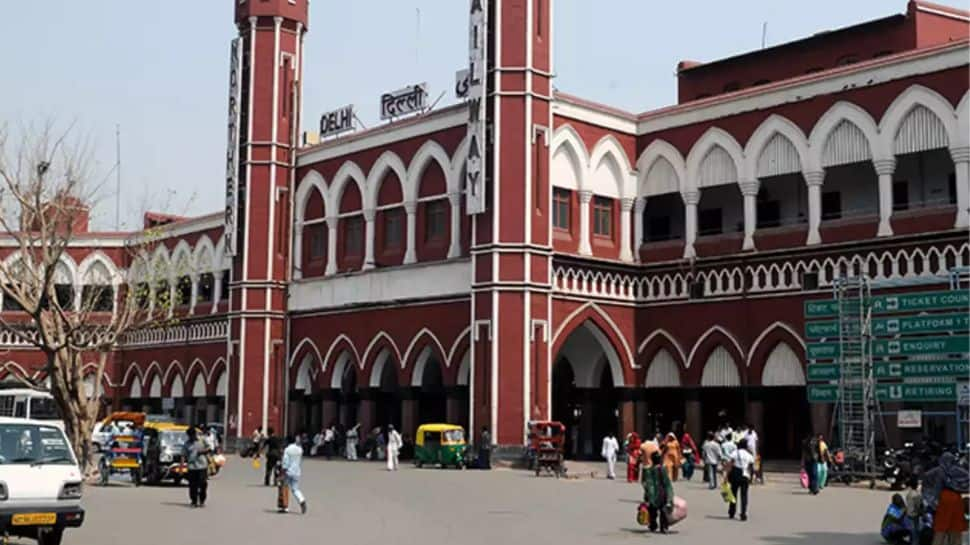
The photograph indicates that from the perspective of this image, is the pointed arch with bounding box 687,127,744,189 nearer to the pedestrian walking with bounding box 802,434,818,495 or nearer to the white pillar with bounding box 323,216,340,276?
the pedestrian walking with bounding box 802,434,818,495

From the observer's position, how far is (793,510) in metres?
20.6

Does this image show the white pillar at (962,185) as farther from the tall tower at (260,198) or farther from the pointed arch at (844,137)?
the tall tower at (260,198)

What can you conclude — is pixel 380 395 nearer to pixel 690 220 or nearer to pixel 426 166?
pixel 426 166

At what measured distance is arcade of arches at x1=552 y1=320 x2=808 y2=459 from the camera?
33.1m

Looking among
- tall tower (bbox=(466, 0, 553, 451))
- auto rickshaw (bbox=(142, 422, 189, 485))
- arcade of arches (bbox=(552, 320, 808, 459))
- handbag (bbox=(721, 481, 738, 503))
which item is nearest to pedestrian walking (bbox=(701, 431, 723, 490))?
arcade of arches (bbox=(552, 320, 808, 459))

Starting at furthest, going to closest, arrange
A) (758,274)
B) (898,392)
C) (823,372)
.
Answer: (758,274) → (823,372) → (898,392)

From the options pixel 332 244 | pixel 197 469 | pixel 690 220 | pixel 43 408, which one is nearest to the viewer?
pixel 197 469

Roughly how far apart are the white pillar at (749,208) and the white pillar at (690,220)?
1634 mm

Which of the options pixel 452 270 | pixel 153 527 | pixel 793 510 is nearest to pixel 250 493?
pixel 153 527

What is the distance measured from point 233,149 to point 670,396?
Result: 18.6 meters

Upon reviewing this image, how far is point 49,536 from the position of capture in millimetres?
13758

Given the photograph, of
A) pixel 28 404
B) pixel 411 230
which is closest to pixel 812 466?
pixel 411 230

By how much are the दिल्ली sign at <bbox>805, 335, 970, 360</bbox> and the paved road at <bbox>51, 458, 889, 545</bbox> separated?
10.0ft

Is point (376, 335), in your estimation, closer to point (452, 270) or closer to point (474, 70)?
point (452, 270)
